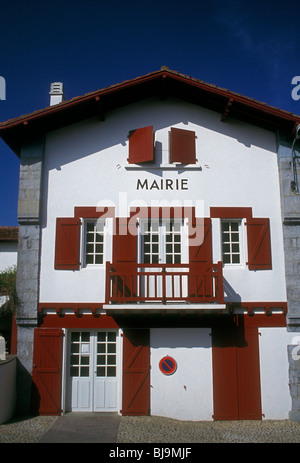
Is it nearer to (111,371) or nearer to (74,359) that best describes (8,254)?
(74,359)

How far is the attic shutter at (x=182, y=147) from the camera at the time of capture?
1055 cm

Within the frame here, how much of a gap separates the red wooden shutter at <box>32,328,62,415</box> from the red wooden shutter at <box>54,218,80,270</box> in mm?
1556

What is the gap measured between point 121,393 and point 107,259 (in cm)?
308

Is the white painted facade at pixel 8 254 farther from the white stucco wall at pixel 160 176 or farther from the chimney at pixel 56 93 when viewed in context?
the chimney at pixel 56 93

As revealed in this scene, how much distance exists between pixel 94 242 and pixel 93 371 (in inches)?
120

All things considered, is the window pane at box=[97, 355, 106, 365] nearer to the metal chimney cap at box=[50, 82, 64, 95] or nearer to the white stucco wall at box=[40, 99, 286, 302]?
the white stucco wall at box=[40, 99, 286, 302]

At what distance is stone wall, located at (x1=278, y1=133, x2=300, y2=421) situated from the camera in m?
9.62

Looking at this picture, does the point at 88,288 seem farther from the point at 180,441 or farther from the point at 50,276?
the point at 180,441

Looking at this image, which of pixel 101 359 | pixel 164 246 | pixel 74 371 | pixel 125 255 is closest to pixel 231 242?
pixel 164 246

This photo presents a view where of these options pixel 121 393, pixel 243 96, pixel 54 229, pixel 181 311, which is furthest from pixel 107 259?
pixel 243 96

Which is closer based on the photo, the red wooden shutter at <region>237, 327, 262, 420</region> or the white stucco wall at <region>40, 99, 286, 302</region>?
the red wooden shutter at <region>237, 327, 262, 420</region>

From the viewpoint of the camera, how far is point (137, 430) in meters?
8.58

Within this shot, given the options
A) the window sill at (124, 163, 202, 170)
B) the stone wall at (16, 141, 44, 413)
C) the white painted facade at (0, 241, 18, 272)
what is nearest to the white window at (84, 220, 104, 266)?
the stone wall at (16, 141, 44, 413)

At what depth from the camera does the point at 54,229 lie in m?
10.3
